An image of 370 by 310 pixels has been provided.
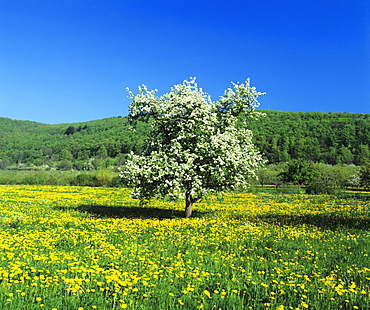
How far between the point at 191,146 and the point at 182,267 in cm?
1019

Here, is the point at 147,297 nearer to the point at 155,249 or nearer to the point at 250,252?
Answer: the point at 155,249

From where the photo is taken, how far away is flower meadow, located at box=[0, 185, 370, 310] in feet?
20.4

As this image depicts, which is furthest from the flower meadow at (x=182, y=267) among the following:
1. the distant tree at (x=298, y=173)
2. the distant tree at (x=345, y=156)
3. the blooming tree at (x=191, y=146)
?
the distant tree at (x=345, y=156)

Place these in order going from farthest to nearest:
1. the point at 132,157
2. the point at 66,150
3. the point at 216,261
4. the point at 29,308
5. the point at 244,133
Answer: the point at 66,150 → the point at 244,133 → the point at 132,157 → the point at 216,261 → the point at 29,308

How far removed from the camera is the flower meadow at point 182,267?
20.4 feet

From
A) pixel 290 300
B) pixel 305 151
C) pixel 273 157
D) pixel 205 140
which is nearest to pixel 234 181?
pixel 205 140

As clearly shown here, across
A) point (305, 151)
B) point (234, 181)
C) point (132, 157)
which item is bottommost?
point (234, 181)

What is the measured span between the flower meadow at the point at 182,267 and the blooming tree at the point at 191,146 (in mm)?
2622

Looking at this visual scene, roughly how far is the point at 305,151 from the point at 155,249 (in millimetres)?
157661

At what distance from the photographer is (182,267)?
859cm

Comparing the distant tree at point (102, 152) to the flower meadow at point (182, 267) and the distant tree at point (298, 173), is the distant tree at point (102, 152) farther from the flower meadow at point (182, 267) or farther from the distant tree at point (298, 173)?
the flower meadow at point (182, 267)

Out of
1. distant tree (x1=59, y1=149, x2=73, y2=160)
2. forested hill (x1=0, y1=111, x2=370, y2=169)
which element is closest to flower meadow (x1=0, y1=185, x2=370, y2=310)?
forested hill (x1=0, y1=111, x2=370, y2=169)

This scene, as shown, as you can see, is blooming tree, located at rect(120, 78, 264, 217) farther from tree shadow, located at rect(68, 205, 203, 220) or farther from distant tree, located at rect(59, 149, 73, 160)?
distant tree, located at rect(59, 149, 73, 160)

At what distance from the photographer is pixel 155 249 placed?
34.4ft
